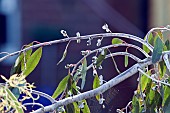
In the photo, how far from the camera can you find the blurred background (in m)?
5.00

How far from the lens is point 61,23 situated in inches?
202

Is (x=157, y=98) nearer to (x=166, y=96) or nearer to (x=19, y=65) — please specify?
(x=166, y=96)

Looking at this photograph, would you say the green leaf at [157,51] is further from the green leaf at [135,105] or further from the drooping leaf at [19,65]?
the drooping leaf at [19,65]

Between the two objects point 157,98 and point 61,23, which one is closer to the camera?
point 157,98

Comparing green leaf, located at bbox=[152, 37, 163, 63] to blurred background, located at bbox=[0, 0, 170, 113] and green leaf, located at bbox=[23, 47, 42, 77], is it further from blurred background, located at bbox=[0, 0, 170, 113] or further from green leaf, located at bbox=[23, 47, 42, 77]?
blurred background, located at bbox=[0, 0, 170, 113]

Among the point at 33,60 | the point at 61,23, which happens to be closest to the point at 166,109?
the point at 33,60

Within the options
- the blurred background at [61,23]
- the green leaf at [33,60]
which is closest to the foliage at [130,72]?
the green leaf at [33,60]

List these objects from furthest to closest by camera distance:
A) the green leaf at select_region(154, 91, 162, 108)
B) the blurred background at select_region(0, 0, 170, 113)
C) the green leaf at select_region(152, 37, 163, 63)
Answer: the blurred background at select_region(0, 0, 170, 113) < the green leaf at select_region(154, 91, 162, 108) < the green leaf at select_region(152, 37, 163, 63)

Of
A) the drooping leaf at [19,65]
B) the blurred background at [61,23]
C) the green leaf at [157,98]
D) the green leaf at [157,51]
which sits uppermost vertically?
the green leaf at [157,51]

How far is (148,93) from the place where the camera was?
3.72 feet

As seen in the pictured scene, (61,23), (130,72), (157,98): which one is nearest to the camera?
(130,72)

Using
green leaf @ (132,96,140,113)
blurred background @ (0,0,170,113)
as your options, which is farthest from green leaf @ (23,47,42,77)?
blurred background @ (0,0,170,113)

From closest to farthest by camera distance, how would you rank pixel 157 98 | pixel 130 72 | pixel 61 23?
pixel 130 72, pixel 157 98, pixel 61 23

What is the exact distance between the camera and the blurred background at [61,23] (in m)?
5.00
